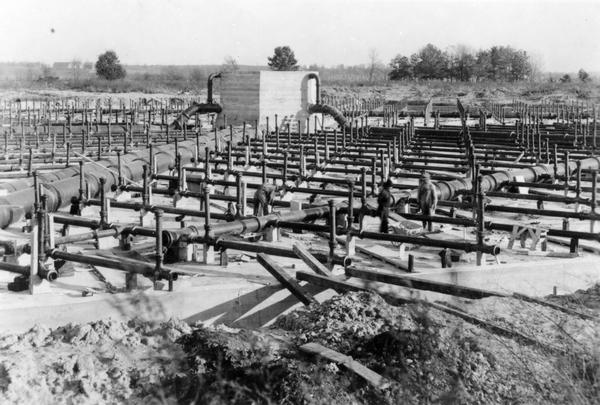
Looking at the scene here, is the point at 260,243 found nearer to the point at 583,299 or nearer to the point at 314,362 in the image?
the point at 583,299

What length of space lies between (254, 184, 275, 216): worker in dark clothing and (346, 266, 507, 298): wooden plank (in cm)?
399

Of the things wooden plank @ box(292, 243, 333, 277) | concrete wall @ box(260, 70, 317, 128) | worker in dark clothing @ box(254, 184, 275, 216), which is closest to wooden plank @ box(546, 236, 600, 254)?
worker in dark clothing @ box(254, 184, 275, 216)

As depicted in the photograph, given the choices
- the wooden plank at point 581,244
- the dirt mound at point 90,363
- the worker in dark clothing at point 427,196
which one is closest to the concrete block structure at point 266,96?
the wooden plank at point 581,244

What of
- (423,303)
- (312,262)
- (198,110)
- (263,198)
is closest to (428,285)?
(423,303)

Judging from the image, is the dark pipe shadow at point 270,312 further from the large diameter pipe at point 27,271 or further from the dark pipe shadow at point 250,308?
the large diameter pipe at point 27,271

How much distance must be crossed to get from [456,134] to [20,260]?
2120 centimetres

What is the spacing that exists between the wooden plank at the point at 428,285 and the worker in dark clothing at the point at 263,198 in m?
3.99

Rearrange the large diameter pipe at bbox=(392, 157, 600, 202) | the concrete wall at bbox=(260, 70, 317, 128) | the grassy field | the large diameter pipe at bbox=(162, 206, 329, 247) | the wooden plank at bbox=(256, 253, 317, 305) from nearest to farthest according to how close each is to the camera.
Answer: the wooden plank at bbox=(256, 253, 317, 305)
the large diameter pipe at bbox=(162, 206, 329, 247)
the large diameter pipe at bbox=(392, 157, 600, 202)
the concrete wall at bbox=(260, 70, 317, 128)
the grassy field

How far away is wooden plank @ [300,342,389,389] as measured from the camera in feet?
17.7

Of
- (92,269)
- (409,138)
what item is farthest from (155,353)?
(409,138)

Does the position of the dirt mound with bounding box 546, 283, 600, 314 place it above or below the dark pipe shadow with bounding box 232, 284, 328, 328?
above

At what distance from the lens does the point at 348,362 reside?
567 cm

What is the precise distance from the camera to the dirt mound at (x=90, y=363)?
534 centimetres

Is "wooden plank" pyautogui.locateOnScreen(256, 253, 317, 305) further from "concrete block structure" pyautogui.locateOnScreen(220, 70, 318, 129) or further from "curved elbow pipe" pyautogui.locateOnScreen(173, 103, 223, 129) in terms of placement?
"curved elbow pipe" pyautogui.locateOnScreen(173, 103, 223, 129)
